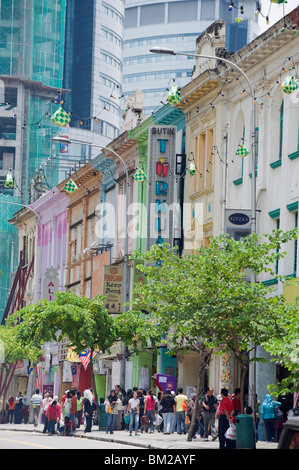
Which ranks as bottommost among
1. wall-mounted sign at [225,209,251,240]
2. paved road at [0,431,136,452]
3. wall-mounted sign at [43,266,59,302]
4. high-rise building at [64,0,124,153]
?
paved road at [0,431,136,452]

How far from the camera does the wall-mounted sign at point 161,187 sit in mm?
43406

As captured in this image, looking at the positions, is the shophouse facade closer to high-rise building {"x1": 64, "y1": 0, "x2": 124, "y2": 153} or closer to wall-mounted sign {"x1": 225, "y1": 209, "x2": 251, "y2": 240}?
wall-mounted sign {"x1": 225, "y1": 209, "x2": 251, "y2": 240}

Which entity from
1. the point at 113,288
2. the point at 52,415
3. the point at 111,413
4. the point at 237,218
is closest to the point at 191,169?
the point at 113,288

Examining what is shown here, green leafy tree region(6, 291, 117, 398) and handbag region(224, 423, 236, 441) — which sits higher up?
green leafy tree region(6, 291, 117, 398)

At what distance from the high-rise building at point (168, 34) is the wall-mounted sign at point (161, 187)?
131 m

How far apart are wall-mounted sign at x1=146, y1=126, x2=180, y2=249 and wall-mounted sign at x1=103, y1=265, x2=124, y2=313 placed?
2.45 meters

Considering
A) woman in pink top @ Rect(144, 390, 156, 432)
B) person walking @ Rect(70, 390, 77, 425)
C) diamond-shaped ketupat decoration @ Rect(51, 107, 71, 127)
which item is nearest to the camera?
woman in pink top @ Rect(144, 390, 156, 432)

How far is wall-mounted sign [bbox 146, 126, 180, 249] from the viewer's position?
142 feet

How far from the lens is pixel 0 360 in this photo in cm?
5981

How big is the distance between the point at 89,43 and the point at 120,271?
133831 millimetres

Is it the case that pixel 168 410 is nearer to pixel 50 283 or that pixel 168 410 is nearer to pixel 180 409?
pixel 180 409

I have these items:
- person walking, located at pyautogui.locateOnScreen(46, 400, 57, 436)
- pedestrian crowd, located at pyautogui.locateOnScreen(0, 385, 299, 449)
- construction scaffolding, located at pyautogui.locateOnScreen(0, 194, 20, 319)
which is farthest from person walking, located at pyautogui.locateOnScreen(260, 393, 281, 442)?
construction scaffolding, located at pyautogui.locateOnScreen(0, 194, 20, 319)

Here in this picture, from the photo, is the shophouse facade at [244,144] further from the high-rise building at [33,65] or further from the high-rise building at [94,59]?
the high-rise building at [94,59]
